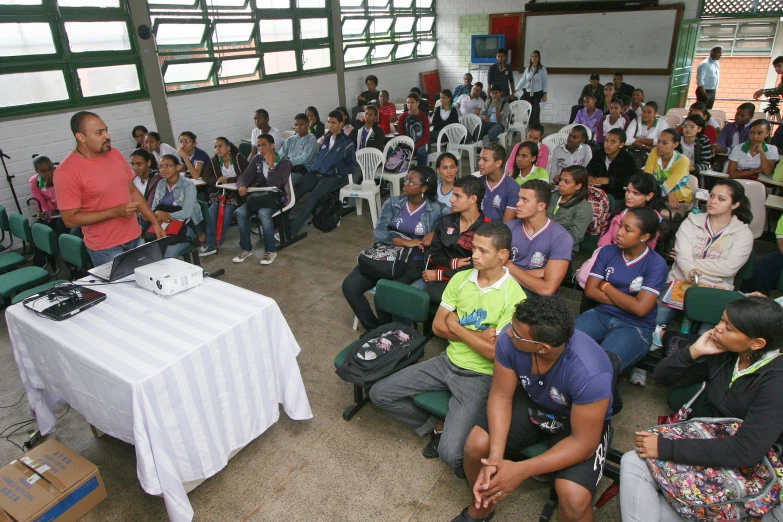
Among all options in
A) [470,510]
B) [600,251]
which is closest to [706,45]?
[600,251]

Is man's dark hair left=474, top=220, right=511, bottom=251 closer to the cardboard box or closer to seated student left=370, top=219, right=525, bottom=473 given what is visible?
seated student left=370, top=219, right=525, bottom=473

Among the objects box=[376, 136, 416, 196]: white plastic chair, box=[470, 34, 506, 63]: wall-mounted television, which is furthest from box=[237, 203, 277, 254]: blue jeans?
box=[470, 34, 506, 63]: wall-mounted television

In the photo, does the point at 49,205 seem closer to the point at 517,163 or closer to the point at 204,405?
the point at 204,405

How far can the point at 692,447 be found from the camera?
177 cm

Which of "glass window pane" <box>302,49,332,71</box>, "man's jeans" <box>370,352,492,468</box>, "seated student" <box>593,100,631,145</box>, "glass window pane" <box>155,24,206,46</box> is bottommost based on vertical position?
"man's jeans" <box>370,352,492,468</box>

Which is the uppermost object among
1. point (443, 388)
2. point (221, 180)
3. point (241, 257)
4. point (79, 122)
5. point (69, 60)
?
point (69, 60)

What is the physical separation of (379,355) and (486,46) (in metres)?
9.47

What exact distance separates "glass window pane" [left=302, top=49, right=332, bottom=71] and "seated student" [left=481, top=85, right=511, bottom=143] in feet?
9.62

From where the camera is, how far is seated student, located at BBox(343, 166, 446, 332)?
3.44 metres

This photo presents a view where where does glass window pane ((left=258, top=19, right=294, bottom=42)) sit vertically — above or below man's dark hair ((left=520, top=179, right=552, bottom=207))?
above

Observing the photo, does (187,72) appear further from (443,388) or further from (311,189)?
(443,388)

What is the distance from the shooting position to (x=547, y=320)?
1812 mm

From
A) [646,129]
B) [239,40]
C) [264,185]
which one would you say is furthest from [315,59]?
[646,129]

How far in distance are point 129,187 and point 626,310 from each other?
10.1ft
